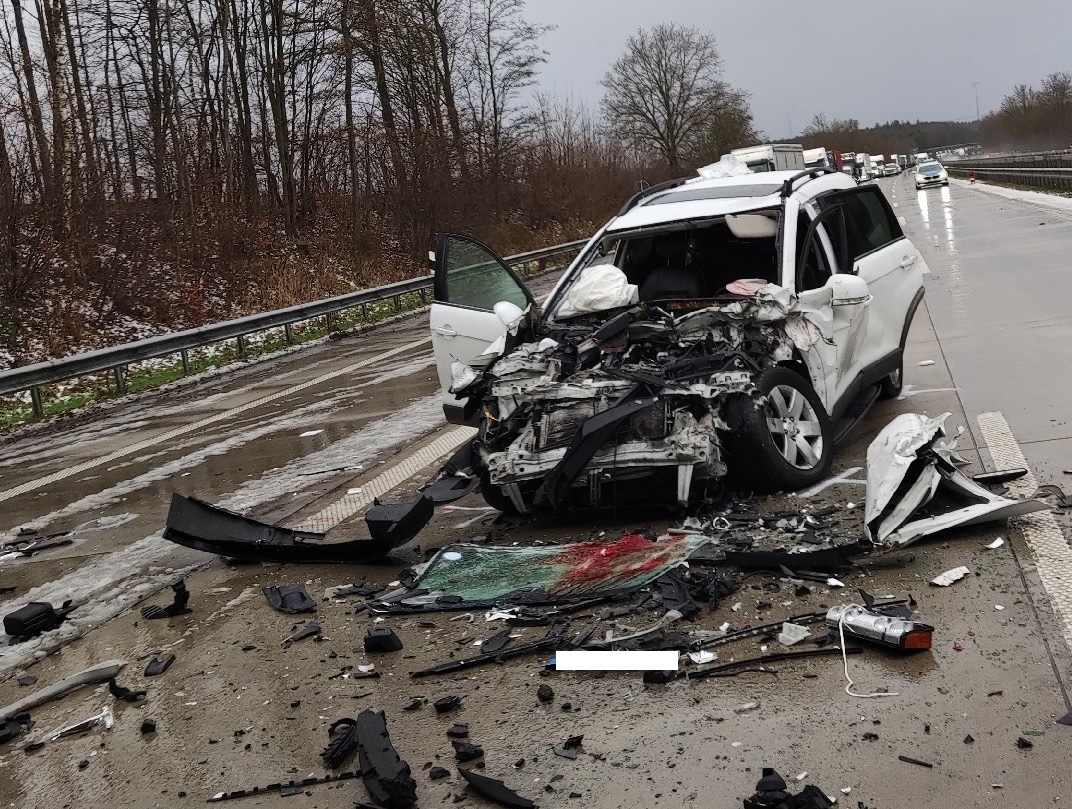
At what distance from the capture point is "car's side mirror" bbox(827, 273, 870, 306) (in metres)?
6.75

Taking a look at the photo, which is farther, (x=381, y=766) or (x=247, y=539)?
(x=247, y=539)

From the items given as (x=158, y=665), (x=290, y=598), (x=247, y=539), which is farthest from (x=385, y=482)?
(x=158, y=665)

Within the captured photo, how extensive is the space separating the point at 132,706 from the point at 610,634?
6.45 ft

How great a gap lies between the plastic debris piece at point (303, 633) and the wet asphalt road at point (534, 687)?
63 millimetres

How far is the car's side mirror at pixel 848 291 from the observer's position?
6.75 m

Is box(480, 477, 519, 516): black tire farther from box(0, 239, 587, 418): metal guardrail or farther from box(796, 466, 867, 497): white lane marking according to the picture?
box(0, 239, 587, 418): metal guardrail

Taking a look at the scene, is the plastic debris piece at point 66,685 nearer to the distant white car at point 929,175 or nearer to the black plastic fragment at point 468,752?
the black plastic fragment at point 468,752

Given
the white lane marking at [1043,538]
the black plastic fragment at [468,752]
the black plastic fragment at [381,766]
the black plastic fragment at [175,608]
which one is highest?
the white lane marking at [1043,538]

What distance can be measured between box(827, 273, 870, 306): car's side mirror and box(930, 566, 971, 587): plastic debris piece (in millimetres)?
2444

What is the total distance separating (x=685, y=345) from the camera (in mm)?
6184

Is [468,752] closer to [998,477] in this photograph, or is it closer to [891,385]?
[998,477]

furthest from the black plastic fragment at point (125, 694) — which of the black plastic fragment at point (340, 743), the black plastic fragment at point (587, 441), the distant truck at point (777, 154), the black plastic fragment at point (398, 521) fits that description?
the distant truck at point (777, 154)

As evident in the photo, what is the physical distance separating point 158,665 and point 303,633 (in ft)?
2.08

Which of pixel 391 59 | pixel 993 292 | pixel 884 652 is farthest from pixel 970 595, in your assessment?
pixel 391 59
